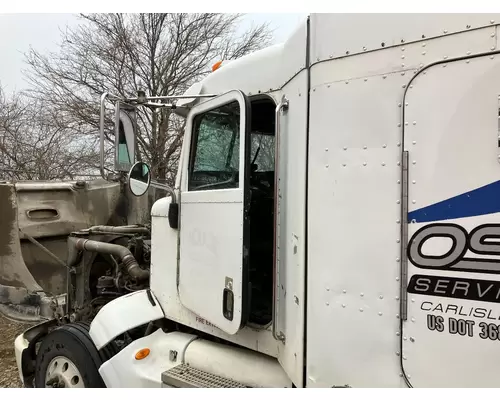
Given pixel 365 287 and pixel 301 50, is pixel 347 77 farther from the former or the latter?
pixel 365 287

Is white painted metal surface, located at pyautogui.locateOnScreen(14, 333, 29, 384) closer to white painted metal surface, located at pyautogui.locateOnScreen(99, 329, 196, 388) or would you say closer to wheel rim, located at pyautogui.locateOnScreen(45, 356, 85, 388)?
wheel rim, located at pyautogui.locateOnScreen(45, 356, 85, 388)

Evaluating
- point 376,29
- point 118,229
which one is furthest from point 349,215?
point 118,229

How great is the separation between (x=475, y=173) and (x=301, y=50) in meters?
1.10

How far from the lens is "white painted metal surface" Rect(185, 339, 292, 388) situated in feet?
8.87

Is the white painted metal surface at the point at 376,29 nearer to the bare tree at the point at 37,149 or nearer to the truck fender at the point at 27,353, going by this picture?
the truck fender at the point at 27,353

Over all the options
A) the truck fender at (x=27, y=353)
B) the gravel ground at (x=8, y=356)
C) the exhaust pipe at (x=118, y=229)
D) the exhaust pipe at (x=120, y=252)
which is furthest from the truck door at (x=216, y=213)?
the gravel ground at (x=8, y=356)

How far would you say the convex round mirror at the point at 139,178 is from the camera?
A: 3.13 m

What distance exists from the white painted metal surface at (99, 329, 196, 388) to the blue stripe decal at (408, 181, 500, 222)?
1.98 metres

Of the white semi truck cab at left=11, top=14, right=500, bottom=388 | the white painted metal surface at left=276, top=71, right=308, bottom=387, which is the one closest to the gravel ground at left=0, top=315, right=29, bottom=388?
the white semi truck cab at left=11, top=14, right=500, bottom=388

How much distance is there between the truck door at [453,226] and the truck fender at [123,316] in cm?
213

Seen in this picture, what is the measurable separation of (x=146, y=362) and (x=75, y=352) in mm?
803

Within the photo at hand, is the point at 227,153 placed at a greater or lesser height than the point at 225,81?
lesser

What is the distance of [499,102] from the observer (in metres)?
1.80

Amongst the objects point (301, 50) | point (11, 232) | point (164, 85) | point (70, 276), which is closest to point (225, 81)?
point (301, 50)
